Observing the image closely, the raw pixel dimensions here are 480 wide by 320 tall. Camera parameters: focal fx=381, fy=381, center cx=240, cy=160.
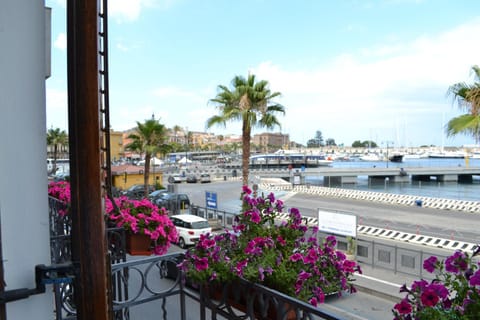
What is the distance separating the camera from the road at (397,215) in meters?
20.6

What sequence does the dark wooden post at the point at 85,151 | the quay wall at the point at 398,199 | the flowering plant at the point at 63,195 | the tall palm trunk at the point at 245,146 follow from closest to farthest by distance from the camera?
the dark wooden post at the point at 85,151, the flowering plant at the point at 63,195, the tall palm trunk at the point at 245,146, the quay wall at the point at 398,199

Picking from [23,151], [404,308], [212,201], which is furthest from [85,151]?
[212,201]

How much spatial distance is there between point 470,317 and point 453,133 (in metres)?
10.2

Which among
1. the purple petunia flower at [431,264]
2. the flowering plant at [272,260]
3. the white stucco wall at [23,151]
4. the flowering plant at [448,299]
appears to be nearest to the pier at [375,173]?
the flowering plant at [272,260]

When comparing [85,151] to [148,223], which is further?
[148,223]

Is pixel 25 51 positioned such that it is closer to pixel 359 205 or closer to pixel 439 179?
pixel 359 205

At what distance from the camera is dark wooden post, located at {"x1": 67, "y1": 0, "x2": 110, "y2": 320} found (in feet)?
4.43

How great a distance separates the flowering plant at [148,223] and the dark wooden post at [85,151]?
259 centimetres

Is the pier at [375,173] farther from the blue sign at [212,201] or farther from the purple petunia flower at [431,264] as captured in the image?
the purple petunia flower at [431,264]

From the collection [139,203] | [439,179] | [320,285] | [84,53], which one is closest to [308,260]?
[320,285]

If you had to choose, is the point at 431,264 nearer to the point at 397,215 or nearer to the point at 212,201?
the point at 212,201

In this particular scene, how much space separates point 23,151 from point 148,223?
2.76m

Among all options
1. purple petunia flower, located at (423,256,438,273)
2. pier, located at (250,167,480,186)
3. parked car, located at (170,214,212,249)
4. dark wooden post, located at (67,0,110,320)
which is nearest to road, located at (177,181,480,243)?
parked car, located at (170,214,212,249)

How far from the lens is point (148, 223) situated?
4.09 metres
